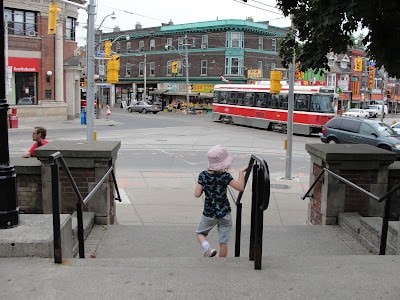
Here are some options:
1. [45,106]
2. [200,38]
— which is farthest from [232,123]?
[200,38]

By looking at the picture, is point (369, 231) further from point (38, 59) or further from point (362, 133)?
point (38, 59)

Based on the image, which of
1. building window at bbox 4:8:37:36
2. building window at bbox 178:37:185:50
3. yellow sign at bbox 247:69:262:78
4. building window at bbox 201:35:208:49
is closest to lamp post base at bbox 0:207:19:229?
building window at bbox 4:8:37:36

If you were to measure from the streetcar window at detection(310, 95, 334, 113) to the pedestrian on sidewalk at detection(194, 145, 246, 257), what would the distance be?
2720 centimetres

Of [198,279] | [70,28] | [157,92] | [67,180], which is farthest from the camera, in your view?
[157,92]

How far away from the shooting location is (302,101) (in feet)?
104

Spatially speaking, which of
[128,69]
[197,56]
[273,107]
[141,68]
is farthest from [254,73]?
[273,107]

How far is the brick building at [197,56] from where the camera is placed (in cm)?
6156

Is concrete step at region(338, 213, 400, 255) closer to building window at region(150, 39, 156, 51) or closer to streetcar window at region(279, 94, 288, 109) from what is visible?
streetcar window at region(279, 94, 288, 109)

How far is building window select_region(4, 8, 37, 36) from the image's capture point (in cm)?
3494

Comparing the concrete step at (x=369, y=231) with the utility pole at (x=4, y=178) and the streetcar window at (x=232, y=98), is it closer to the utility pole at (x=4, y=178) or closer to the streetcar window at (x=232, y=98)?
the utility pole at (x=4, y=178)

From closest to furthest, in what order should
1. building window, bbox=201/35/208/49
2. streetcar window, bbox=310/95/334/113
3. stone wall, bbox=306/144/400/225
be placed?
stone wall, bbox=306/144/400/225 < streetcar window, bbox=310/95/334/113 < building window, bbox=201/35/208/49

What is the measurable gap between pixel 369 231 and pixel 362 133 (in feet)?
53.4

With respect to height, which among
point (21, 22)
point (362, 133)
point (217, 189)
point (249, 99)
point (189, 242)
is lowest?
point (189, 242)

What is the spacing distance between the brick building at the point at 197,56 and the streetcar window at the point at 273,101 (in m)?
24.2
